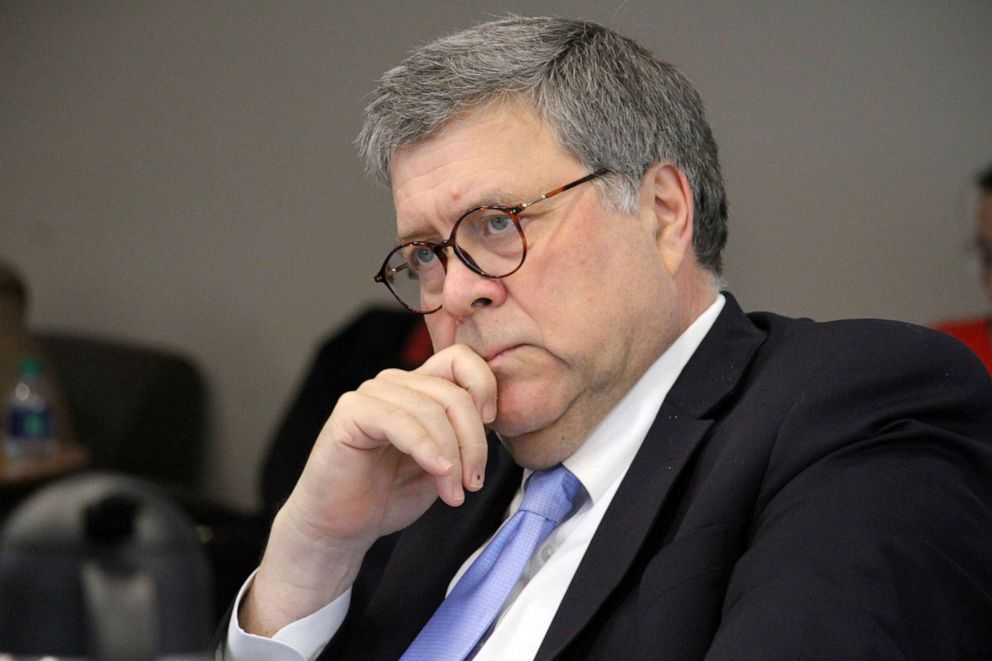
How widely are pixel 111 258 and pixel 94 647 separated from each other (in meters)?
4.33

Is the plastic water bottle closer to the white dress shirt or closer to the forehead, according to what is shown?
the white dress shirt

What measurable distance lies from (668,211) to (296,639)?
665 mm

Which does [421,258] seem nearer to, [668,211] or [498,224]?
[498,224]

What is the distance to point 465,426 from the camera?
4.12 ft

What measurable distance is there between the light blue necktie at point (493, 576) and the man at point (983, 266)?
166 cm

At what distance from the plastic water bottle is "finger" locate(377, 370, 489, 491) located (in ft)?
9.09

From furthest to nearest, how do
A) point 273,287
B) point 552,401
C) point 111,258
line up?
1. point 111,258
2. point 273,287
3. point 552,401

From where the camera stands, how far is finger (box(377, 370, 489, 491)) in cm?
125

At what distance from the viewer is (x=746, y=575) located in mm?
1061

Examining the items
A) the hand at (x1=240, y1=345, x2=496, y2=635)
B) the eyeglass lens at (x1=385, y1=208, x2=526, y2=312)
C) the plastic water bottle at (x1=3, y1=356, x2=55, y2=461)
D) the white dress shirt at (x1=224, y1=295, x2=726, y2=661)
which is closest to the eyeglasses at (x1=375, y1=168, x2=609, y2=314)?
the eyeglass lens at (x1=385, y1=208, x2=526, y2=312)

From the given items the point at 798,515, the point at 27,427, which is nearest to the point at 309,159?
the point at 27,427

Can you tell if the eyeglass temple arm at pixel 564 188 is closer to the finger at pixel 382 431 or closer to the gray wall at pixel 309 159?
the finger at pixel 382 431

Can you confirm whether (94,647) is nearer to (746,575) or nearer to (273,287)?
(746,575)

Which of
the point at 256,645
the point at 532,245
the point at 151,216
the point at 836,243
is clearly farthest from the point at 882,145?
the point at 151,216
